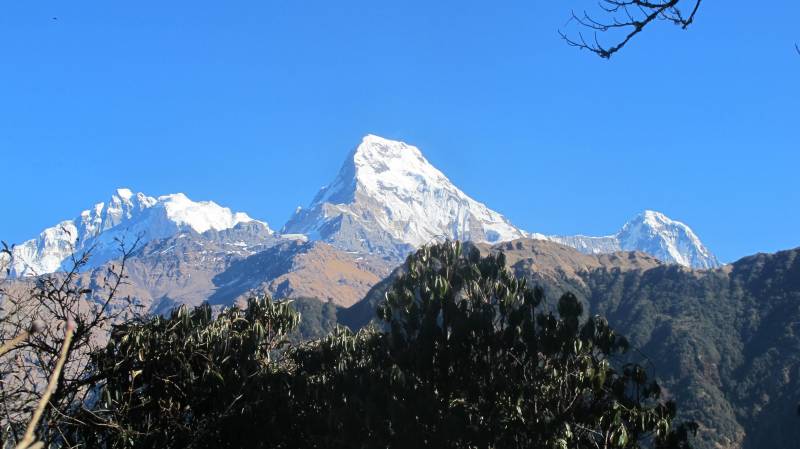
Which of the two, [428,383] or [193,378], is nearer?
[193,378]

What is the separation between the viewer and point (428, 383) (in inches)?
770

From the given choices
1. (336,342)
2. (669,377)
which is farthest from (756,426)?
(336,342)

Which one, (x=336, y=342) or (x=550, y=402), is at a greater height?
(x=336, y=342)

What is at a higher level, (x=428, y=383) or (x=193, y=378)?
(x=428, y=383)

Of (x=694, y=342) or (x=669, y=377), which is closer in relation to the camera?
(x=669, y=377)

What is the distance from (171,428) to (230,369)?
2.20m

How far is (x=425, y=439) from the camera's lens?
18500mm

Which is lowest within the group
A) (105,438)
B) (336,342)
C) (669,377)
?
(105,438)

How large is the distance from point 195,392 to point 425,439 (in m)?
5.27

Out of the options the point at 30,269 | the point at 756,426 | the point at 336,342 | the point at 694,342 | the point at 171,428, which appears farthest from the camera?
the point at 694,342

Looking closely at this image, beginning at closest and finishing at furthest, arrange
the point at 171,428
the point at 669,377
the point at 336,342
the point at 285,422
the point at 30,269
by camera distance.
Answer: the point at 30,269
the point at 171,428
the point at 285,422
the point at 336,342
the point at 669,377

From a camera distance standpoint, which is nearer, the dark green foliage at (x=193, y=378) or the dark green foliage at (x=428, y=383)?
the dark green foliage at (x=193, y=378)

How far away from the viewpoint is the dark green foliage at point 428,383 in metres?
16.1

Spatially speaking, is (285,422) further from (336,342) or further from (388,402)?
(336,342)
